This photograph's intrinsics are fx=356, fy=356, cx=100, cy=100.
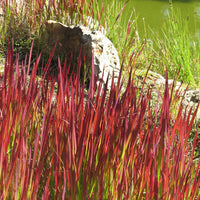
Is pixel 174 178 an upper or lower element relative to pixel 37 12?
lower

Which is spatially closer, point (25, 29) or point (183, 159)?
point (183, 159)

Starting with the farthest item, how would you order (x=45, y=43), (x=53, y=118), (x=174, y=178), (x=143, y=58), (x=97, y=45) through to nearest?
(x=143, y=58) < (x=45, y=43) < (x=97, y=45) < (x=53, y=118) < (x=174, y=178)

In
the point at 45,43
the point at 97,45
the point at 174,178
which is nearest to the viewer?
the point at 174,178

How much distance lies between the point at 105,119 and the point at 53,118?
0.21 m

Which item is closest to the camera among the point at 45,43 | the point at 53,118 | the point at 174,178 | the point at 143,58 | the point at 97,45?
the point at 174,178

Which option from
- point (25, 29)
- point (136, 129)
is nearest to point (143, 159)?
point (136, 129)

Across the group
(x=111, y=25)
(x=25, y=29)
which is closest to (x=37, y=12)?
(x=25, y=29)

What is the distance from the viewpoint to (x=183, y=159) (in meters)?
1.13

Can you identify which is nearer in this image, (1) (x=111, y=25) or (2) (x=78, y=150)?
(2) (x=78, y=150)

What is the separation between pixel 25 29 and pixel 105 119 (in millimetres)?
3107

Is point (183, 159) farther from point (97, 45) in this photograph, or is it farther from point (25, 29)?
point (25, 29)

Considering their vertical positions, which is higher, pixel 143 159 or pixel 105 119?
pixel 105 119

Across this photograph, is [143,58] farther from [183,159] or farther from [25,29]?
[183,159]

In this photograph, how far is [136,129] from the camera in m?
1.17
